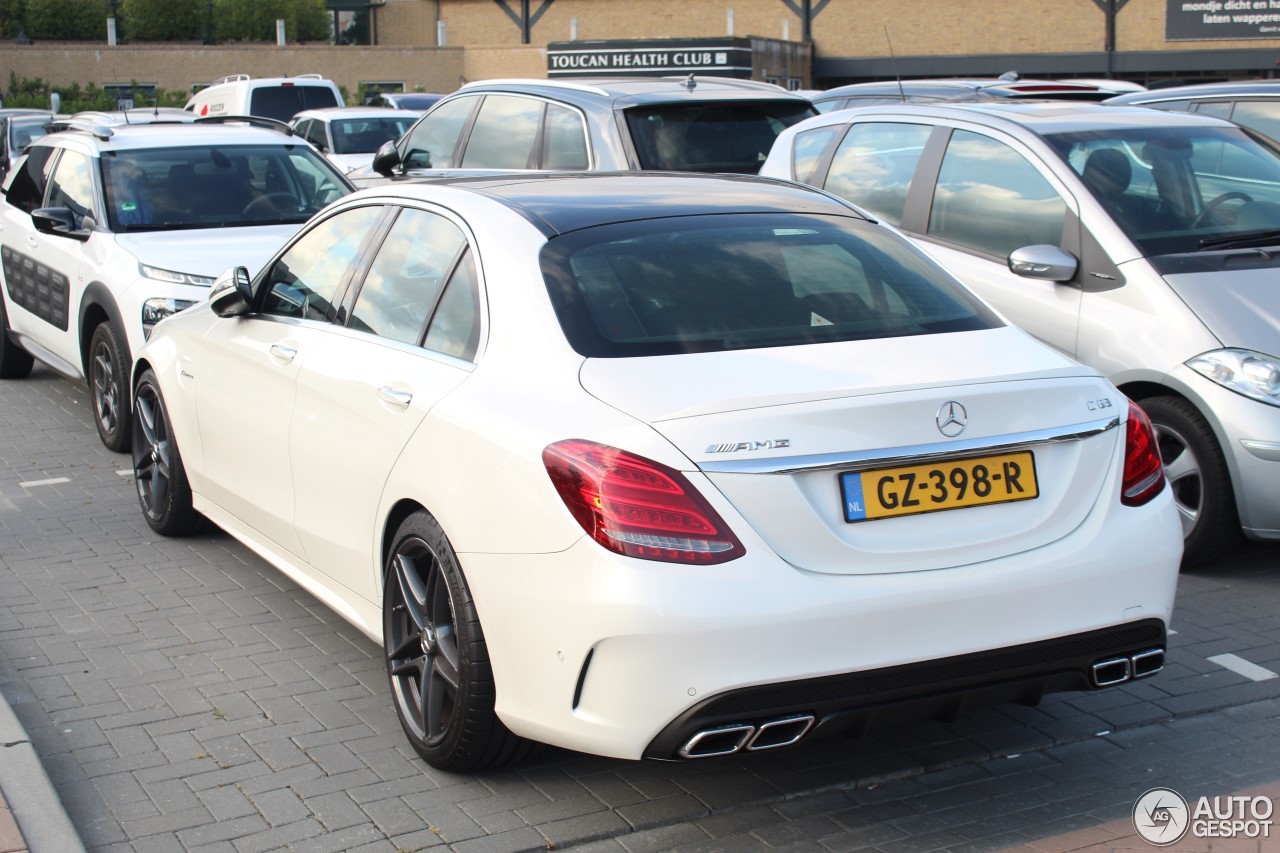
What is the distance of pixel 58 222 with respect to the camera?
350 inches

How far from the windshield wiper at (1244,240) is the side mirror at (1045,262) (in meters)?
0.60

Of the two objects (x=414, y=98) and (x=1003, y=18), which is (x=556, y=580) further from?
(x=1003, y=18)

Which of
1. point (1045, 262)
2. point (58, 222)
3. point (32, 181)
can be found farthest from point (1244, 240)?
point (32, 181)

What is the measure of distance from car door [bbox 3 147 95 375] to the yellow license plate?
635cm

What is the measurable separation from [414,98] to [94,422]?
1766 cm

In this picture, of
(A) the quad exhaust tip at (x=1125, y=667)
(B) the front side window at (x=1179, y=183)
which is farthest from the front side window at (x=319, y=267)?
(B) the front side window at (x=1179, y=183)

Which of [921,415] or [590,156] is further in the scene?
[590,156]

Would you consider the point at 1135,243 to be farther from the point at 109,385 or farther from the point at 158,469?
the point at 109,385

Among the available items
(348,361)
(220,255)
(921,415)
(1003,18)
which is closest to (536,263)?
(348,361)

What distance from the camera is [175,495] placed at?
21.5 ft

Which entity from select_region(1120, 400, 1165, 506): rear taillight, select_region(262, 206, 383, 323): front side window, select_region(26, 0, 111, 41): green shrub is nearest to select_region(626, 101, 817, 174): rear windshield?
select_region(262, 206, 383, 323): front side window

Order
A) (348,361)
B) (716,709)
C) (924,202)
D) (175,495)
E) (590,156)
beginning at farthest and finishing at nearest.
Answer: (590,156) → (924,202) → (175,495) → (348,361) → (716,709)

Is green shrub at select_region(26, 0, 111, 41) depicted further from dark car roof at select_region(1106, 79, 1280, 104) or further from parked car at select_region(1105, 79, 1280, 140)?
parked car at select_region(1105, 79, 1280, 140)

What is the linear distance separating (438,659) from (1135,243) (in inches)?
153
